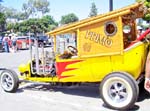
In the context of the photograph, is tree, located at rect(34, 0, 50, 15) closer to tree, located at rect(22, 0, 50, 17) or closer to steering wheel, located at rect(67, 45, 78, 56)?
tree, located at rect(22, 0, 50, 17)

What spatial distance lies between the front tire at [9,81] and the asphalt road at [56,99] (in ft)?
0.49

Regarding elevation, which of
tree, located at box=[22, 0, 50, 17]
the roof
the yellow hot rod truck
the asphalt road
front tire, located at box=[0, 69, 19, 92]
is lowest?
the asphalt road

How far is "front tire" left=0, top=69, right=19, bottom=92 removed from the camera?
8.88 meters

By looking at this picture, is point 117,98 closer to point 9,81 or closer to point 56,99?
point 56,99

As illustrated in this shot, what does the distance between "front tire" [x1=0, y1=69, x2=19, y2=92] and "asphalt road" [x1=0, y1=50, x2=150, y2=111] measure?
0.15 metres

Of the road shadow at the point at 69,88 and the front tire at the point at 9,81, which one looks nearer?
the road shadow at the point at 69,88

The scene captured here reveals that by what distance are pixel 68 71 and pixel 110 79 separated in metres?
1.33

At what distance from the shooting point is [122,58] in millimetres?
7238

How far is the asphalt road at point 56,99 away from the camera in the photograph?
23.9 feet

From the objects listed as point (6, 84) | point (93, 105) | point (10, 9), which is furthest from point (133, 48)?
point (10, 9)

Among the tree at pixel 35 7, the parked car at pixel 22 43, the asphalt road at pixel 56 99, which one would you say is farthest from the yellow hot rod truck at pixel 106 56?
the tree at pixel 35 7

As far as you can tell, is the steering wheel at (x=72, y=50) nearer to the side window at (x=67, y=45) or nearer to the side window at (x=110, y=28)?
the side window at (x=67, y=45)

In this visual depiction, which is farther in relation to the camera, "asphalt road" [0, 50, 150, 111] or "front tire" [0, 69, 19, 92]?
"front tire" [0, 69, 19, 92]

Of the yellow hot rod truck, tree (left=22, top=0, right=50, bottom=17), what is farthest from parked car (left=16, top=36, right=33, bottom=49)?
tree (left=22, top=0, right=50, bottom=17)
